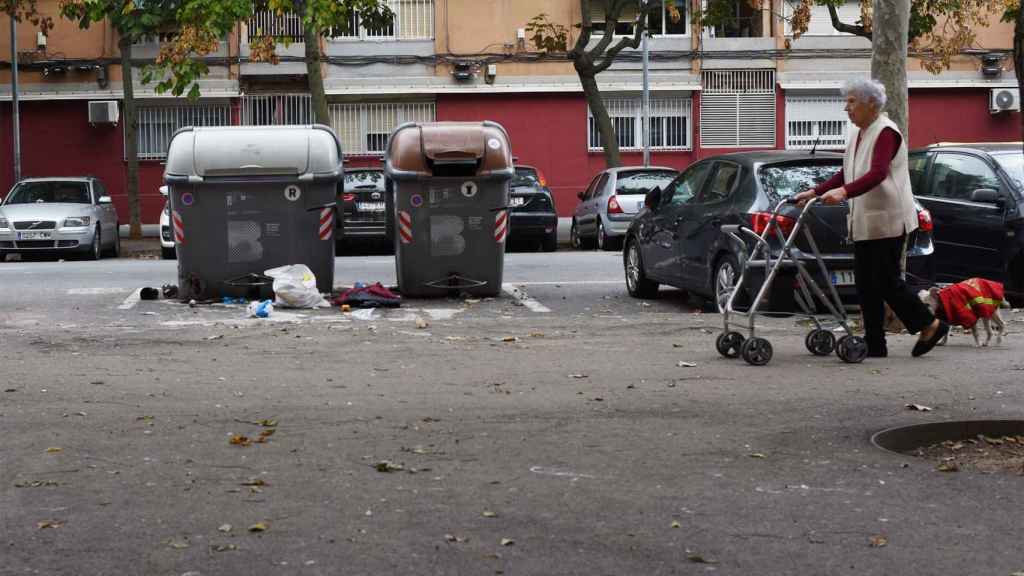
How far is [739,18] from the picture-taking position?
38344mm

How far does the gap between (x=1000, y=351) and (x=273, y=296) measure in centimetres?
741

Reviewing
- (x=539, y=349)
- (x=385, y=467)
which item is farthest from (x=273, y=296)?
(x=385, y=467)

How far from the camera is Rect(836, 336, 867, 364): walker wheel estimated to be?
33.1ft

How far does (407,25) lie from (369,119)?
228 cm

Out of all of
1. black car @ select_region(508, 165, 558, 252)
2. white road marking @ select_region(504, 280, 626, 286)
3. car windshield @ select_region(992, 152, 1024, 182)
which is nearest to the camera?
car windshield @ select_region(992, 152, 1024, 182)

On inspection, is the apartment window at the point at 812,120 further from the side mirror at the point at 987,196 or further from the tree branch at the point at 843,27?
the side mirror at the point at 987,196

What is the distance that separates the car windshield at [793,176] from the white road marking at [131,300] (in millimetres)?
5945

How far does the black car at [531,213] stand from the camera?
26.1 metres

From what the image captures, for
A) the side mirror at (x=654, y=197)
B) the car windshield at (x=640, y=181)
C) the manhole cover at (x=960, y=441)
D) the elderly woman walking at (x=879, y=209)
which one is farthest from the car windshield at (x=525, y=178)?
the manhole cover at (x=960, y=441)

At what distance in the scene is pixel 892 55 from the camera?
1283 cm

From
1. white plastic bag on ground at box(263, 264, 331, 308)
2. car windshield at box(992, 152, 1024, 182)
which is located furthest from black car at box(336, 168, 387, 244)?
car windshield at box(992, 152, 1024, 182)

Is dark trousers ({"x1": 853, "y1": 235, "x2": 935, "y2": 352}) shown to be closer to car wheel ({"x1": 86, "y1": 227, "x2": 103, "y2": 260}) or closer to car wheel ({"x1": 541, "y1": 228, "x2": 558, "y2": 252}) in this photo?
car wheel ({"x1": 541, "y1": 228, "x2": 558, "y2": 252})

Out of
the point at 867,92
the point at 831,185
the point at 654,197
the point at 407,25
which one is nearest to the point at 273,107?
the point at 407,25

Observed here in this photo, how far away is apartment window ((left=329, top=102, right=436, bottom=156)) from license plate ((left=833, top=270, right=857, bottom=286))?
83.5ft
